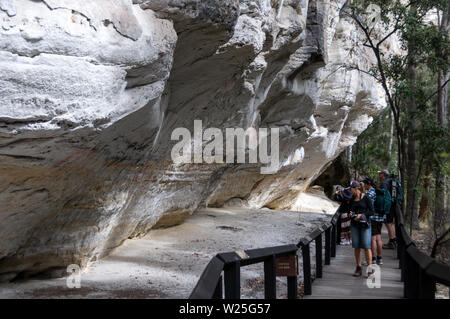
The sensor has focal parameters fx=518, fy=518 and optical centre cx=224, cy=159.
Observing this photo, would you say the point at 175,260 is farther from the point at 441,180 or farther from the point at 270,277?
the point at 441,180

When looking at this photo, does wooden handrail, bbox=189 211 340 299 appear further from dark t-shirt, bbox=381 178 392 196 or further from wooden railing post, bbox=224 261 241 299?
dark t-shirt, bbox=381 178 392 196

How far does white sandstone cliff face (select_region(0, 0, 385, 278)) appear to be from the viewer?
161 inches

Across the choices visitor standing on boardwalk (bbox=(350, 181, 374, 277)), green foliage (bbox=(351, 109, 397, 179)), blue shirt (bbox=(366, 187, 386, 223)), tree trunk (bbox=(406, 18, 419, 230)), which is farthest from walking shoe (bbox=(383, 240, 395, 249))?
green foliage (bbox=(351, 109, 397, 179))

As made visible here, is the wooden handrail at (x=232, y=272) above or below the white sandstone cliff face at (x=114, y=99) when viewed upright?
below

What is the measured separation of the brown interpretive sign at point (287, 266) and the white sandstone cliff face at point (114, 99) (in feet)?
6.88

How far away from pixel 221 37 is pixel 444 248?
5.93 metres

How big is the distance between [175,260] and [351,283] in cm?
290

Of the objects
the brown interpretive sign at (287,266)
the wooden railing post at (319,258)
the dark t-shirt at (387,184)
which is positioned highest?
the dark t-shirt at (387,184)

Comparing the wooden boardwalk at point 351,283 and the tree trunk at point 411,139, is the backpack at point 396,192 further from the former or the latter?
the tree trunk at point 411,139

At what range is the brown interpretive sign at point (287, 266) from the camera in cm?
512

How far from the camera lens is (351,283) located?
688 cm

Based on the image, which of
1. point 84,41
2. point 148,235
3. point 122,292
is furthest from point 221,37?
point 148,235

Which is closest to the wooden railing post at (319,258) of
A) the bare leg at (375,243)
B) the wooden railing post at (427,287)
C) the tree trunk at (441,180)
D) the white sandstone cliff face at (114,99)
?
the bare leg at (375,243)

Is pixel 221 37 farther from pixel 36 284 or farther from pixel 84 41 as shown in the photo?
pixel 36 284
